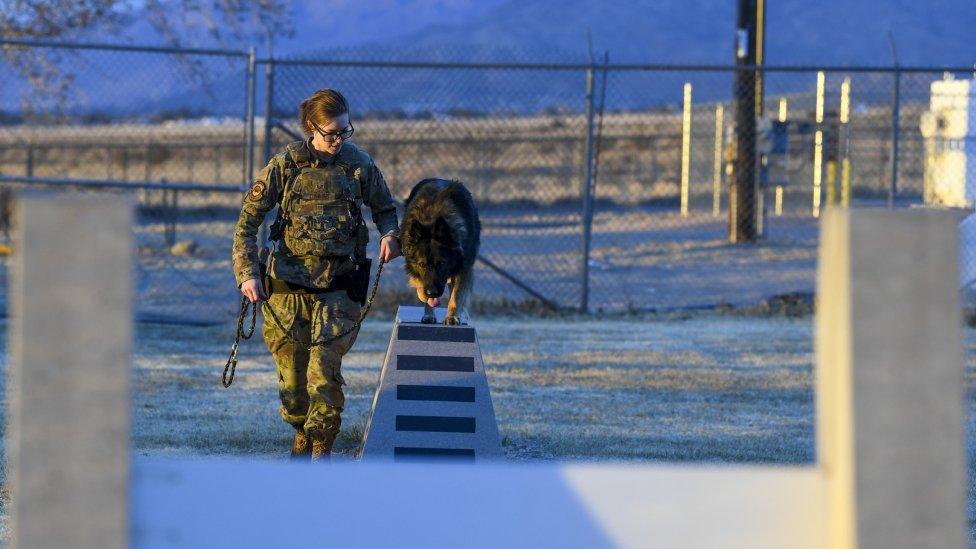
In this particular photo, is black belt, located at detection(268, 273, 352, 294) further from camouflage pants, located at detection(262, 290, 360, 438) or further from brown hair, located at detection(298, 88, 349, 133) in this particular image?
brown hair, located at detection(298, 88, 349, 133)

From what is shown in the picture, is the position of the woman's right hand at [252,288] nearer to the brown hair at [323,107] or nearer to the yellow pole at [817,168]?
the brown hair at [323,107]

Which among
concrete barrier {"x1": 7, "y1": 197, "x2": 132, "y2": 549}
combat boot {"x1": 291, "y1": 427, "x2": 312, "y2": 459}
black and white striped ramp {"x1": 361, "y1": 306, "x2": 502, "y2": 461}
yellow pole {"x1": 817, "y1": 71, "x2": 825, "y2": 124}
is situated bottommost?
combat boot {"x1": 291, "y1": 427, "x2": 312, "y2": 459}

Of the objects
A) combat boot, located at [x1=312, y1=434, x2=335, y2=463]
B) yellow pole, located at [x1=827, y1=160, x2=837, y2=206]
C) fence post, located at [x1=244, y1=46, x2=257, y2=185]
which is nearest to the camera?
combat boot, located at [x1=312, y1=434, x2=335, y2=463]

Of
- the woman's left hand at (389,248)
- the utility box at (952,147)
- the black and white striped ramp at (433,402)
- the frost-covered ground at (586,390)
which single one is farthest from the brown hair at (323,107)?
the utility box at (952,147)

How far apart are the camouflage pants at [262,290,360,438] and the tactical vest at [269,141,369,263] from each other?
226mm

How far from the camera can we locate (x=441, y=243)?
281 inches

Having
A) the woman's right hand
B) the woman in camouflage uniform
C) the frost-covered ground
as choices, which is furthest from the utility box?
the woman's right hand

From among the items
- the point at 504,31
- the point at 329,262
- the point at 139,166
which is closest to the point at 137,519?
the point at 329,262

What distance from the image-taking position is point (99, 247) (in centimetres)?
233

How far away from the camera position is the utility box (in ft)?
53.4

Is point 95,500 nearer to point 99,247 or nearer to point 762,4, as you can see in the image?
point 99,247

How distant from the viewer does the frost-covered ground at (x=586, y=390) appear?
7266 millimetres

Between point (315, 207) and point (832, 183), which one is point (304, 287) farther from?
point (832, 183)

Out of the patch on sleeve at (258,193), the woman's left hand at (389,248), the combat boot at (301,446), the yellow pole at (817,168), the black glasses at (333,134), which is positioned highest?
the yellow pole at (817,168)
